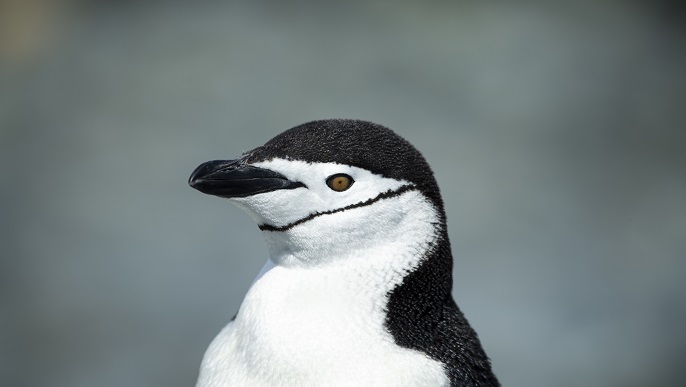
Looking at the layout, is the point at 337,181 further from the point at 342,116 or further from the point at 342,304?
the point at 342,116

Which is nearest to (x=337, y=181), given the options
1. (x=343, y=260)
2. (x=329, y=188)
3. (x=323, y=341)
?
(x=329, y=188)

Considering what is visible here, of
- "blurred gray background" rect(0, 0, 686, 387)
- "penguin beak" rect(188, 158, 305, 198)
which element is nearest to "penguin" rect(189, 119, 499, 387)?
"penguin beak" rect(188, 158, 305, 198)

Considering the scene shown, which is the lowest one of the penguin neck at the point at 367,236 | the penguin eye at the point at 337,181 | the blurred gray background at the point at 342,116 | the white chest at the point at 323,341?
the white chest at the point at 323,341

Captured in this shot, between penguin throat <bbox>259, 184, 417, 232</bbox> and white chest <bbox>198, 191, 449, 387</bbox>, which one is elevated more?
penguin throat <bbox>259, 184, 417, 232</bbox>

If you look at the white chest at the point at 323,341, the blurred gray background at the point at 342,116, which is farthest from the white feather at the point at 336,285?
the blurred gray background at the point at 342,116

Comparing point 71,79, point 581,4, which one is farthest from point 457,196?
point 71,79

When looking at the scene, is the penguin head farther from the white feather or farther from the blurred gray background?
the blurred gray background

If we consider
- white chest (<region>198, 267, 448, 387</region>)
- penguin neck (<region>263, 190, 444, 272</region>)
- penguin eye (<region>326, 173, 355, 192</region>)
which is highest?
penguin eye (<region>326, 173, 355, 192</region>)

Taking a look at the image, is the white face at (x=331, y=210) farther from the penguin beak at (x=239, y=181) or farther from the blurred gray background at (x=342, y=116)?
the blurred gray background at (x=342, y=116)

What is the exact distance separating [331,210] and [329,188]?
31 mm

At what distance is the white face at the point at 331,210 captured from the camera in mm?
1282

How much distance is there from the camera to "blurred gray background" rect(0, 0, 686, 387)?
3268 millimetres

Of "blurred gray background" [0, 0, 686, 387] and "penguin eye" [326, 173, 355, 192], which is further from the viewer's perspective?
"blurred gray background" [0, 0, 686, 387]

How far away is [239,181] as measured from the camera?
1.27 metres
